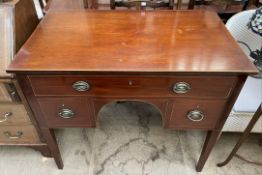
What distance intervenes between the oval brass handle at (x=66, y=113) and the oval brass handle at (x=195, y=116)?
509 millimetres

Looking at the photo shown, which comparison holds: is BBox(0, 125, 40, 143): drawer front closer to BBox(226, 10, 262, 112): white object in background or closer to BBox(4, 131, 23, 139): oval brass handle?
BBox(4, 131, 23, 139): oval brass handle

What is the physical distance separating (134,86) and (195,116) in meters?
0.31

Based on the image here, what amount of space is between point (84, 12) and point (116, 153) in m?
0.85

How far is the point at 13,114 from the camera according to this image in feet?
3.50

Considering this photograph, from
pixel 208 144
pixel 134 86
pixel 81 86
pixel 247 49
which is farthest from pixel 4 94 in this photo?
pixel 247 49

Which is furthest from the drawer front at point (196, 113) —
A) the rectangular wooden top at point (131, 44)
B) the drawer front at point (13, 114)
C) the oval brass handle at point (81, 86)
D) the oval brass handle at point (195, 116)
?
the drawer front at point (13, 114)

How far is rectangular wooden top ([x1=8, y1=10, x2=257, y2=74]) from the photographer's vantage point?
0.78 metres

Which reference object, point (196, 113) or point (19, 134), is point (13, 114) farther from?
point (196, 113)

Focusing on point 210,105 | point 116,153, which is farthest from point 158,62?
point 116,153

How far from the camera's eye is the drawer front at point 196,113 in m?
0.89

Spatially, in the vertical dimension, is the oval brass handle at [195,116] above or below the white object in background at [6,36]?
below

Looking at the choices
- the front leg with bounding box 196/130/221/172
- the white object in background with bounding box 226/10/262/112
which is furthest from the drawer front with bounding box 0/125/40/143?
the white object in background with bounding box 226/10/262/112

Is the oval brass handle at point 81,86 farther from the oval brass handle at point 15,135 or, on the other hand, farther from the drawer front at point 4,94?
the oval brass handle at point 15,135

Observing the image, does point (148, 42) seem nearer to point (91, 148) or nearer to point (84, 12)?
point (84, 12)
